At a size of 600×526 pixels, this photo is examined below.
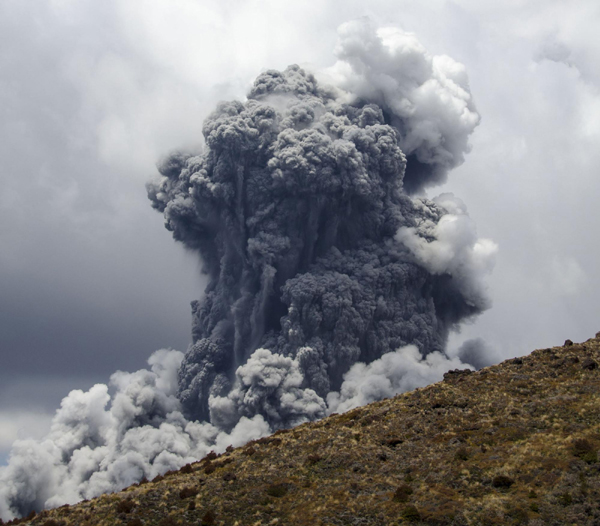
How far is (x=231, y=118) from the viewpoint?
109375 mm

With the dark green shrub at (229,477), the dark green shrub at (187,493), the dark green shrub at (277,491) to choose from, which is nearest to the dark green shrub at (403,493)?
the dark green shrub at (277,491)

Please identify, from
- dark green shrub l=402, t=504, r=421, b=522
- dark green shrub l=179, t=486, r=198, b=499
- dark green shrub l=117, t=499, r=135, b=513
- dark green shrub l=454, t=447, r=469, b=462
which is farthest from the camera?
dark green shrub l=454, t=447, r=469, b=462

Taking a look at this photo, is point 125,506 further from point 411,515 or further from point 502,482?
point 502,482

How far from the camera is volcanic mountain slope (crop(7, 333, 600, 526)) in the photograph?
29.6 metres

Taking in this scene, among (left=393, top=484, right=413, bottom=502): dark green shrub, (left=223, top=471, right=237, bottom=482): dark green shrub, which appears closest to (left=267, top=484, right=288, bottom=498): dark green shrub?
(left=223, top=471, right=237, bottom=482): dark green shrub

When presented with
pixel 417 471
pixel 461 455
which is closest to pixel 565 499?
pixel 461 455

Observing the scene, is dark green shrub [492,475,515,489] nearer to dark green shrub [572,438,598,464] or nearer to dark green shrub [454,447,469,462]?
dark green shrub [454,447,469,462]

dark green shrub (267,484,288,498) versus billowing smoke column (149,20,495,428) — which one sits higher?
billowing smoke column (149,20,495,428)

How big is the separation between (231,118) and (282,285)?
27926 millimetres

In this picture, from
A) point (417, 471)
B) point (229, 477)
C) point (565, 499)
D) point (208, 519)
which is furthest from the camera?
point (229, 477)

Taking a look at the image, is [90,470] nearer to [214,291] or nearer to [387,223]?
[214,291]

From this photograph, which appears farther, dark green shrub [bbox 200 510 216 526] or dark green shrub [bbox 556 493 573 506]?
dark green shrub [bbox 200 510 216 526]

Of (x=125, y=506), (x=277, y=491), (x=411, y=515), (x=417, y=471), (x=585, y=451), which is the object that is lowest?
(x=411, y=515)

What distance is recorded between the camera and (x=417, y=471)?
113 feet
